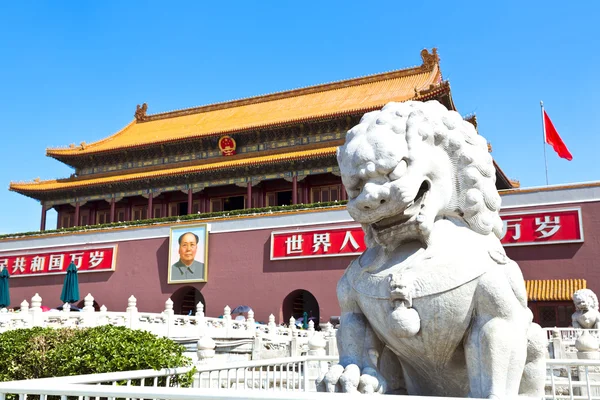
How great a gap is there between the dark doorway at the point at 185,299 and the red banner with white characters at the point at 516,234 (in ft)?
15.4

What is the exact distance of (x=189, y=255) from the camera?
19.9m

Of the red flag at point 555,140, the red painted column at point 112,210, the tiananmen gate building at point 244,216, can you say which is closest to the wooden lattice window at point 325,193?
the tiananmen gate building at point 244,216

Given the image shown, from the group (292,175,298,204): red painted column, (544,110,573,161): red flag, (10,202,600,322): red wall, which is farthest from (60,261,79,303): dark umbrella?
(544,110,573,161): red flag

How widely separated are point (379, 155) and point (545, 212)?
14.3 meters

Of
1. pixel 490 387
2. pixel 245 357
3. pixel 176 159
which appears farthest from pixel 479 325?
pixel 176 159

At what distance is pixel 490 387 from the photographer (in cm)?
225

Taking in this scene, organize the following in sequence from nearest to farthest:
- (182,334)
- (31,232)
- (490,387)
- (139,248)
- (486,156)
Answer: (490,387)
(486,156)
(182,334)
(139,248)
(31,232)

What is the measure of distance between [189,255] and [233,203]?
423cm

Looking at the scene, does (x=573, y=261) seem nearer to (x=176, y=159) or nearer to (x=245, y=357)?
(x=245, y=357)

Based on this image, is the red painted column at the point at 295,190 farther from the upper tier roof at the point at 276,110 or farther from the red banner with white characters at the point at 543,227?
the red banner with white characters at the point at 543,227

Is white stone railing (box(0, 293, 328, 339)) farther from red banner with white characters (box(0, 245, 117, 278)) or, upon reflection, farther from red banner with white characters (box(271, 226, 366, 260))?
red banner with white characters (box(0, 245, 117, 278))

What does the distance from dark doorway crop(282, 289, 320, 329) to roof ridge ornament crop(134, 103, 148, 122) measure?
1358cm

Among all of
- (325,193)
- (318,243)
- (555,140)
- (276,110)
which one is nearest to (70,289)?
(318,243)

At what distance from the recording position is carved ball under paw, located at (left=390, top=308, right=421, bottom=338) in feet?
7.58
